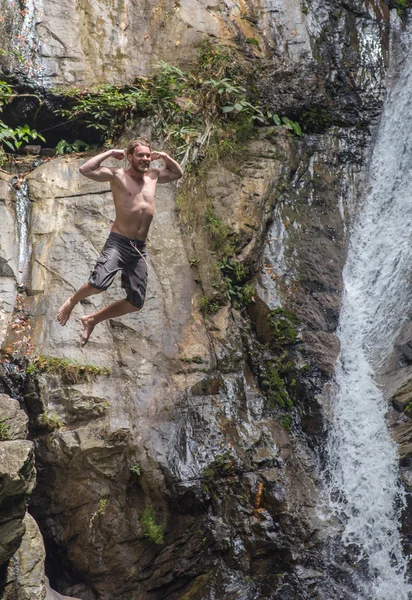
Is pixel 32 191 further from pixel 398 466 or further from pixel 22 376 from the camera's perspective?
pixel 398 466

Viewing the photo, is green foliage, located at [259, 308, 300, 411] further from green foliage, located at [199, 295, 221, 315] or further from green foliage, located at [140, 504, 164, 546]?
green foliage, located at [140, 504, 164, 546]

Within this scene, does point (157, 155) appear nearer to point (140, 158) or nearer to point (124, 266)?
point (140, 158)

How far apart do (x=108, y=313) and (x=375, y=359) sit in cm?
348

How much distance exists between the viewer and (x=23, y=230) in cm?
908

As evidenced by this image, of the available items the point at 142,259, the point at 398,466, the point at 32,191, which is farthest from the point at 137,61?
the point at 398,466

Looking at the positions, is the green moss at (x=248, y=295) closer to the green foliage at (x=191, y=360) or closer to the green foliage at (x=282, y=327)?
the green foliage at (x=282, y=327)

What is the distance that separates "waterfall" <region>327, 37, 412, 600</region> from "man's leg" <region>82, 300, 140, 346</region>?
2.78 metres

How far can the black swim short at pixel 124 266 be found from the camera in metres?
6.95

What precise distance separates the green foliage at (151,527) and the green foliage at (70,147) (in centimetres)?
522

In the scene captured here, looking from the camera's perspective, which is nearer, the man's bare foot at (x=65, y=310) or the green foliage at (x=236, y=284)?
the man's bare foot at (x=65, y=310)

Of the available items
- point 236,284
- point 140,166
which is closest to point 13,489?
point 140,166

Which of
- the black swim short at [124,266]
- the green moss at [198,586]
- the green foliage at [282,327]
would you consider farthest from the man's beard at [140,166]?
the green moss at [198,586]

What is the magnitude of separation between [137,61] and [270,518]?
22.4 ft

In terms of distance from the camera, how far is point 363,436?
8320mm
